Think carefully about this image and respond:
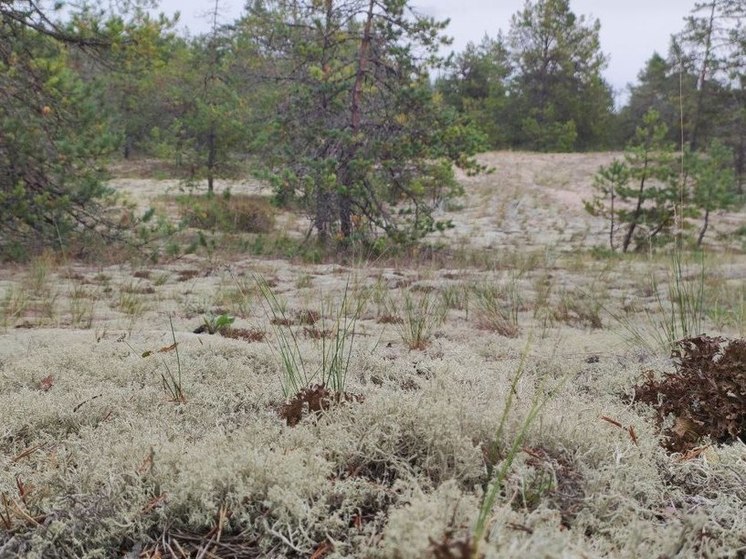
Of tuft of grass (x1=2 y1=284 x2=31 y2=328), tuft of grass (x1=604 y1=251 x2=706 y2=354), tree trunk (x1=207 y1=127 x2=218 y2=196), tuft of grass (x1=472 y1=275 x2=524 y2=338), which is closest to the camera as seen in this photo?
tuft of grass (x1=604 y1=251 x2=706 y2=354)

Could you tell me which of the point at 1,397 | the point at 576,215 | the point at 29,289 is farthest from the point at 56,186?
the point at 576,215

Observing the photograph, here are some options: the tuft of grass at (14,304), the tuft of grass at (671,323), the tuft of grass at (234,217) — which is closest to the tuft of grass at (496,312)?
the tuft of grass at (671,323)

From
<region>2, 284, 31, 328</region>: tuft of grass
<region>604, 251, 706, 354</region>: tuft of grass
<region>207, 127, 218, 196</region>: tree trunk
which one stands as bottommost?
<region>2, 284, 31, 328</region>: tuft of grass

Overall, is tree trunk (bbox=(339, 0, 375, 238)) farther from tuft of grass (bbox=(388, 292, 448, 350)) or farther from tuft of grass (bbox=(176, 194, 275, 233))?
tuft of grass (bbox=(388, 292, 448, 350))

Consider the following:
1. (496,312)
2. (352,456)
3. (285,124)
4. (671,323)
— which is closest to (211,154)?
(285,124)

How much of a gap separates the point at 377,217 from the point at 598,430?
7.62m

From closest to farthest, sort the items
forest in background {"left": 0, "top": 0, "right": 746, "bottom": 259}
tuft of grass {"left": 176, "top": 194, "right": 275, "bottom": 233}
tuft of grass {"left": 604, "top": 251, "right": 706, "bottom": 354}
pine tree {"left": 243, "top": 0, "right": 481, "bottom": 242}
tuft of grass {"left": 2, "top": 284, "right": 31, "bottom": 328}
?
1. tuft of grass {"left": 604, "top": 251, "right": 706, "bottom": 354}
2. tuft of grass {"left": 2, "top": 284, "right": 31, "bottom": 328}
3. forest in background {"left": 0, "top": 0, "right": 746, "bottom": 259}
4. pine tree {"left": 243, "top": 0, "right": 481, "bottom": 242}
5. tuft of grass {"left": 176, "top": 194, "right": 275, "bottom": 233}

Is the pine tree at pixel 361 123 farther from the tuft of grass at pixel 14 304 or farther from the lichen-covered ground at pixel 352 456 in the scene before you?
the lichen-covered ground at pixel 352 456

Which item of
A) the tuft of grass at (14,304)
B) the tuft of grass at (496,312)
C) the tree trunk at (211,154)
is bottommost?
the tuft of grass at (14,304)

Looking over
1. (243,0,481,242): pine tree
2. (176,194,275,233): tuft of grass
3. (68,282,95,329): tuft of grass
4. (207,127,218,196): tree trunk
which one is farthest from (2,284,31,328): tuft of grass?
(207,127,218,196): tree trunk

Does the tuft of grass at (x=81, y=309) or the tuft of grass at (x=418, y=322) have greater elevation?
the tuft of grass at (x=418, y=322)

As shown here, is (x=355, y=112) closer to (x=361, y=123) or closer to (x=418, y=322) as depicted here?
(x=361, y=123)

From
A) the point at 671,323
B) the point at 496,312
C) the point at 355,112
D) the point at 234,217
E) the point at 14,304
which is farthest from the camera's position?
the point at 234,217

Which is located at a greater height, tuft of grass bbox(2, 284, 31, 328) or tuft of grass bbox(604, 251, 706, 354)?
tuft of grass bbox(604, 251, 706, 354)
